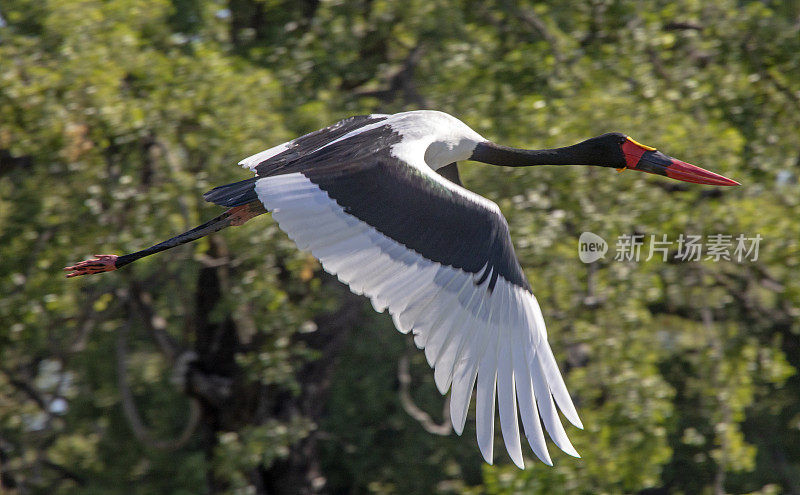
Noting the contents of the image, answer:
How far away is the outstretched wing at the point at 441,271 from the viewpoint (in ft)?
10.8

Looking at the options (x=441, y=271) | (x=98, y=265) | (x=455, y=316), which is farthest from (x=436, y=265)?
(x=98, y=265)

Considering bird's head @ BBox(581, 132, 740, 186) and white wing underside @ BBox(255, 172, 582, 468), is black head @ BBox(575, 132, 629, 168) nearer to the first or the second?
bird's head @ BBox(581, 132, 740, 186)

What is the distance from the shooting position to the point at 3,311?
5.60 metres

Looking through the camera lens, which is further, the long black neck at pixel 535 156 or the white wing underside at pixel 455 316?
the long black neck at pixel 535 156

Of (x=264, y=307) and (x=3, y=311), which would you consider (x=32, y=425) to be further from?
(x=264, y=307)

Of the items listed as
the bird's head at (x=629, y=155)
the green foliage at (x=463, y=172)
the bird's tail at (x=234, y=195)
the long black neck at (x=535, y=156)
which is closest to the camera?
the bird's tail at (x=234, y=195)

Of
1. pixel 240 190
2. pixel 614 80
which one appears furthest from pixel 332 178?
pixel 614 80

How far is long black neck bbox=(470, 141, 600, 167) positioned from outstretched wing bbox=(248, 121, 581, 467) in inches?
38.1

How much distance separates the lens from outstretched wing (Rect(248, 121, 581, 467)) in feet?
10.8

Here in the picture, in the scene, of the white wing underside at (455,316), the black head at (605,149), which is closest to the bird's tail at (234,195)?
the white wing underside at (455,316)

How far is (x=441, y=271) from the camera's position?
3553mm

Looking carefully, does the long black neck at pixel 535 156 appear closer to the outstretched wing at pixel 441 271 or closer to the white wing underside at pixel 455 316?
the outstretched wing at pixel 441 271

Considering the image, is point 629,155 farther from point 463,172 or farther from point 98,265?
point 98,265

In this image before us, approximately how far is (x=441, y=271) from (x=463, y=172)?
1999 mm
